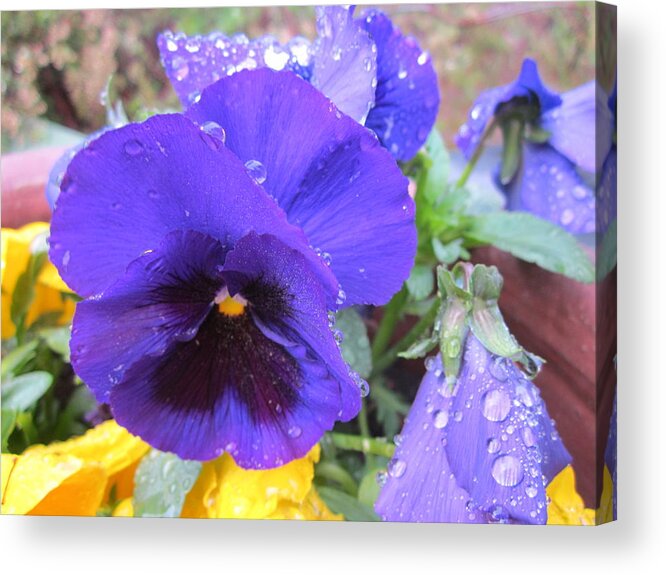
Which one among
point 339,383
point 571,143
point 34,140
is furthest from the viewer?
point 34,140

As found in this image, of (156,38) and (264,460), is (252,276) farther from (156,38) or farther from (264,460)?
(156,38)

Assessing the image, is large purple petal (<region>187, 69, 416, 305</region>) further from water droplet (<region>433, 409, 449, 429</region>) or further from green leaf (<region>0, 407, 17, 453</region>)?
green leaf (<region>0, 407, 17, 453</region>)

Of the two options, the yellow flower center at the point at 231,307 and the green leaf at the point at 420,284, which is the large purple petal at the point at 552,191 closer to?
the green leaf at the point at 420,284

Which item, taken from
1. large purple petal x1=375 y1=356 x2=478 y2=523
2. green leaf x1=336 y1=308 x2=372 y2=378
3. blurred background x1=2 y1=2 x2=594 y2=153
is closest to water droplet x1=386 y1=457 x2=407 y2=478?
large purple petal x1=375 y1=356 x2=478 y2=523

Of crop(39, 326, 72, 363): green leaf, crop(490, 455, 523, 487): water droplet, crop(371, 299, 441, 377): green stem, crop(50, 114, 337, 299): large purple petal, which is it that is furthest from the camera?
crop(39, 326, 72, 363): green leaf

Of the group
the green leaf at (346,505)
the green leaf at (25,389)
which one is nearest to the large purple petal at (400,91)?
the green leaf at (346,505)

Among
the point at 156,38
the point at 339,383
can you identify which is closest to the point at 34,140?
the point at 156,38
